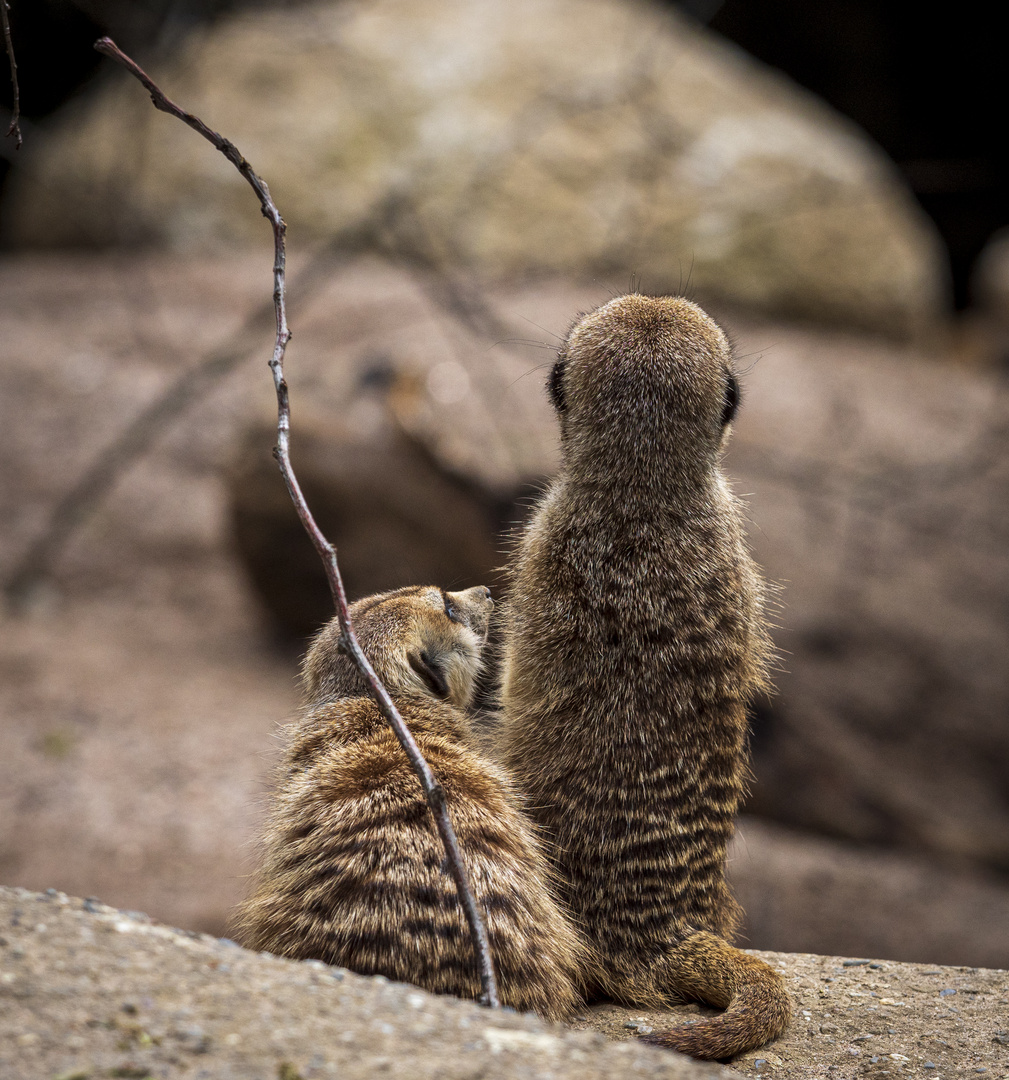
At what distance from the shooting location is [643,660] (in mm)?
2357

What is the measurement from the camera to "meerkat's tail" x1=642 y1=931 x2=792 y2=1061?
195 cm

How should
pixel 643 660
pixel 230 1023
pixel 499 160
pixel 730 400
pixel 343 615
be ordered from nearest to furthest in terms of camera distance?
pixel 230 1023
pixel 343 615
pixel 643 660
pixel 730 400
pixel 499 160

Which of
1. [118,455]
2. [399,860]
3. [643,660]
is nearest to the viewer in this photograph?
[399,860]

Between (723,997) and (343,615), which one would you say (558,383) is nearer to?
(343,615)

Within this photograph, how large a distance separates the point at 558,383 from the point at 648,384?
28 centimetres

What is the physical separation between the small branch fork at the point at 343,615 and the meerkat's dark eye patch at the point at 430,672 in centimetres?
65

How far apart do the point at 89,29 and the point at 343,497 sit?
742 centimetres

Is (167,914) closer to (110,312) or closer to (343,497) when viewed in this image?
(343,497)

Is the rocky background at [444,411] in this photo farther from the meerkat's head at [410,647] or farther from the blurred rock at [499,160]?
the meerkat's head at [410,647]

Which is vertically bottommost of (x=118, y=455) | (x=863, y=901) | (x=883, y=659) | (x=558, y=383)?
(x=863, y=901)

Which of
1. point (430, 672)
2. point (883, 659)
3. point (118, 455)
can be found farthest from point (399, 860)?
point (118, 455)

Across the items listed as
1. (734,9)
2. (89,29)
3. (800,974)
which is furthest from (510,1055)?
(734,9)

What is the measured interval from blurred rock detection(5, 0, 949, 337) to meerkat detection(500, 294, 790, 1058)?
6.79 meters

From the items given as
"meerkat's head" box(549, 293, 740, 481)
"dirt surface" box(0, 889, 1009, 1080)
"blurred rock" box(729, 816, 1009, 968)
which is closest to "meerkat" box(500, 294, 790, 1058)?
"meerkat's head" box(549, 293, 740, 481)
